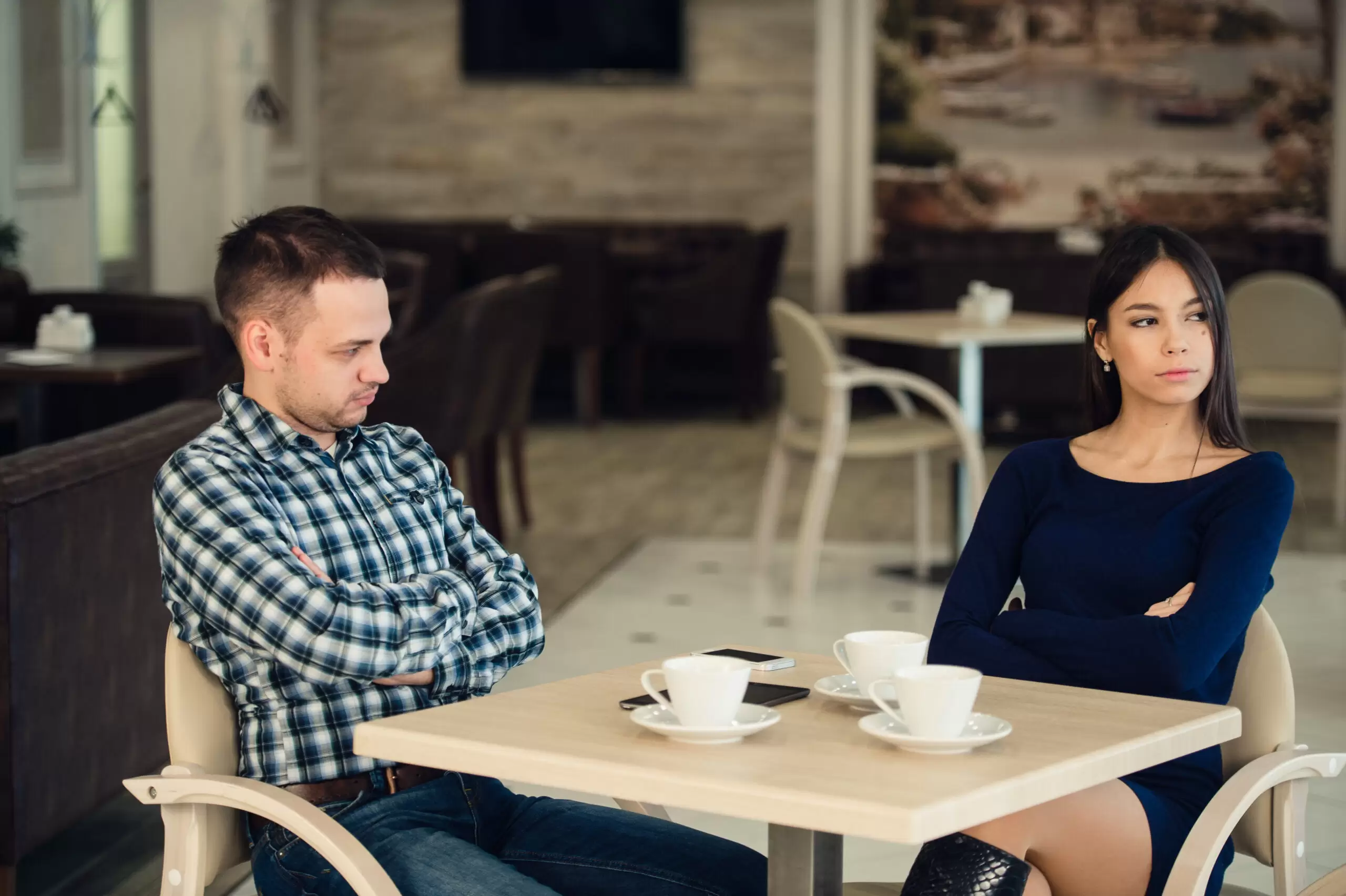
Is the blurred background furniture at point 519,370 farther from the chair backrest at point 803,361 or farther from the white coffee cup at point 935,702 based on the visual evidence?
the white coffee cup at point 935,702

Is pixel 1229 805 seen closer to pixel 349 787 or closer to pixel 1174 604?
pixel 1174 604

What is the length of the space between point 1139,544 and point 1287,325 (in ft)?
16.3

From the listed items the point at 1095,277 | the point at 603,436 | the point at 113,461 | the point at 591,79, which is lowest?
the point at 603,436

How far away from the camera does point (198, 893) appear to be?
1710 millimetres

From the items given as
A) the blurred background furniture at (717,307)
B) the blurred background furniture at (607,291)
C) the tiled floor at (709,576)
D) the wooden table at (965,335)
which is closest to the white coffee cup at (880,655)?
the tiled floor at (709,576)

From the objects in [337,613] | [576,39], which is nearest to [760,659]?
[337,613]

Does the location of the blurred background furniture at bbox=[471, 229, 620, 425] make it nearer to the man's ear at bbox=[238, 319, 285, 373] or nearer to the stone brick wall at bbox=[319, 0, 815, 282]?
the stone brick wall at bbox=[319, 0, 815, 282]

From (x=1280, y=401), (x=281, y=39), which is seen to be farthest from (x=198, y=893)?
(x=281, y=39)

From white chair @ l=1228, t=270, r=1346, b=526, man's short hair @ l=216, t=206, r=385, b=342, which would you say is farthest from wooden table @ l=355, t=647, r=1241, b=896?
white chair @ l=1228, t=270, r=1346, b=526

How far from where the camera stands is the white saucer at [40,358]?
4824 millimetres

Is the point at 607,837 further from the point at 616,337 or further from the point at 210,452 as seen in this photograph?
the point at 616,337

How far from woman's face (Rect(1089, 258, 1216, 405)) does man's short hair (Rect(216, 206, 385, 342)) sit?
918 mm

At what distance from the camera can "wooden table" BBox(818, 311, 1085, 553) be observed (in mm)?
5230

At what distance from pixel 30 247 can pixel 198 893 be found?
235 inches
